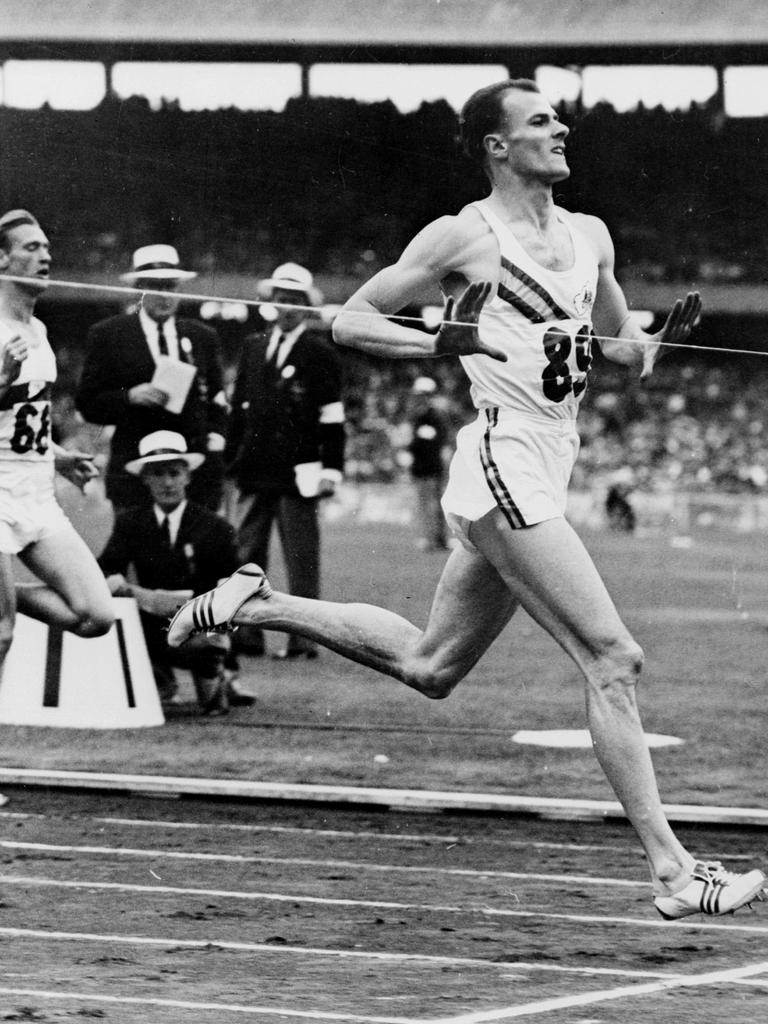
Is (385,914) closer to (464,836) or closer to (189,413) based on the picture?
(464,836)

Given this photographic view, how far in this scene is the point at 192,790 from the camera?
294 inches

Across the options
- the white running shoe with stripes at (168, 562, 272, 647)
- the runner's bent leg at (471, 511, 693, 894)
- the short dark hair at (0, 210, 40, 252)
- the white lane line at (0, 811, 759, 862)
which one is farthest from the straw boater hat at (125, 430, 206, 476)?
the runner's bent leg at (471, 511, 693, 894)

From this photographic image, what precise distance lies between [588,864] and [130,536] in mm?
3732

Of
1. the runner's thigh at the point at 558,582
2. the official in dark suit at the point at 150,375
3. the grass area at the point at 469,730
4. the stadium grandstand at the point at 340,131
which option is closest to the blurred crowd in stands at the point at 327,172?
the stadium grandstand at the point at 340,131

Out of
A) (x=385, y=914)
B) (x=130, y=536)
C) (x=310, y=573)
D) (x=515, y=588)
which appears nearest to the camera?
(x=515, y=588)

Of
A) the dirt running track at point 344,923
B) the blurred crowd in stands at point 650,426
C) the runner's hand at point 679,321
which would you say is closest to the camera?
the dirt running track at point 344,923

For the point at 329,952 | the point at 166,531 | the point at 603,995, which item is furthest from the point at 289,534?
the point at 603,995

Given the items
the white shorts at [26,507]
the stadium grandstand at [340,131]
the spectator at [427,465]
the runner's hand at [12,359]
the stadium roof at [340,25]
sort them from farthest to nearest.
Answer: the spectator at [427,465], the stadium roof at [340,25], the stadium grandstand at [340,131], the white shorts at [26,507], the runner's hand at [12,359]

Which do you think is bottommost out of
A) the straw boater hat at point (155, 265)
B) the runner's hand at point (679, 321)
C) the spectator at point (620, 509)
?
the spectator at point (620, 509)

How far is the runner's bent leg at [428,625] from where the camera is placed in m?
5.30

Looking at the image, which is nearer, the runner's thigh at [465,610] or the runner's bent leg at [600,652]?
the runner's bent leg at [600,652]

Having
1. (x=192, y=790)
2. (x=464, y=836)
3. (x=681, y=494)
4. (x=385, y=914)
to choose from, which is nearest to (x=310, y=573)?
(x=192, y=790)

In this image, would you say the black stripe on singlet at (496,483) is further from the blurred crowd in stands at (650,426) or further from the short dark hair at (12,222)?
the blurred crowd in stands at (650,426)

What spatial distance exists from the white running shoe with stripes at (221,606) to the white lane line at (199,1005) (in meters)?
1.48
